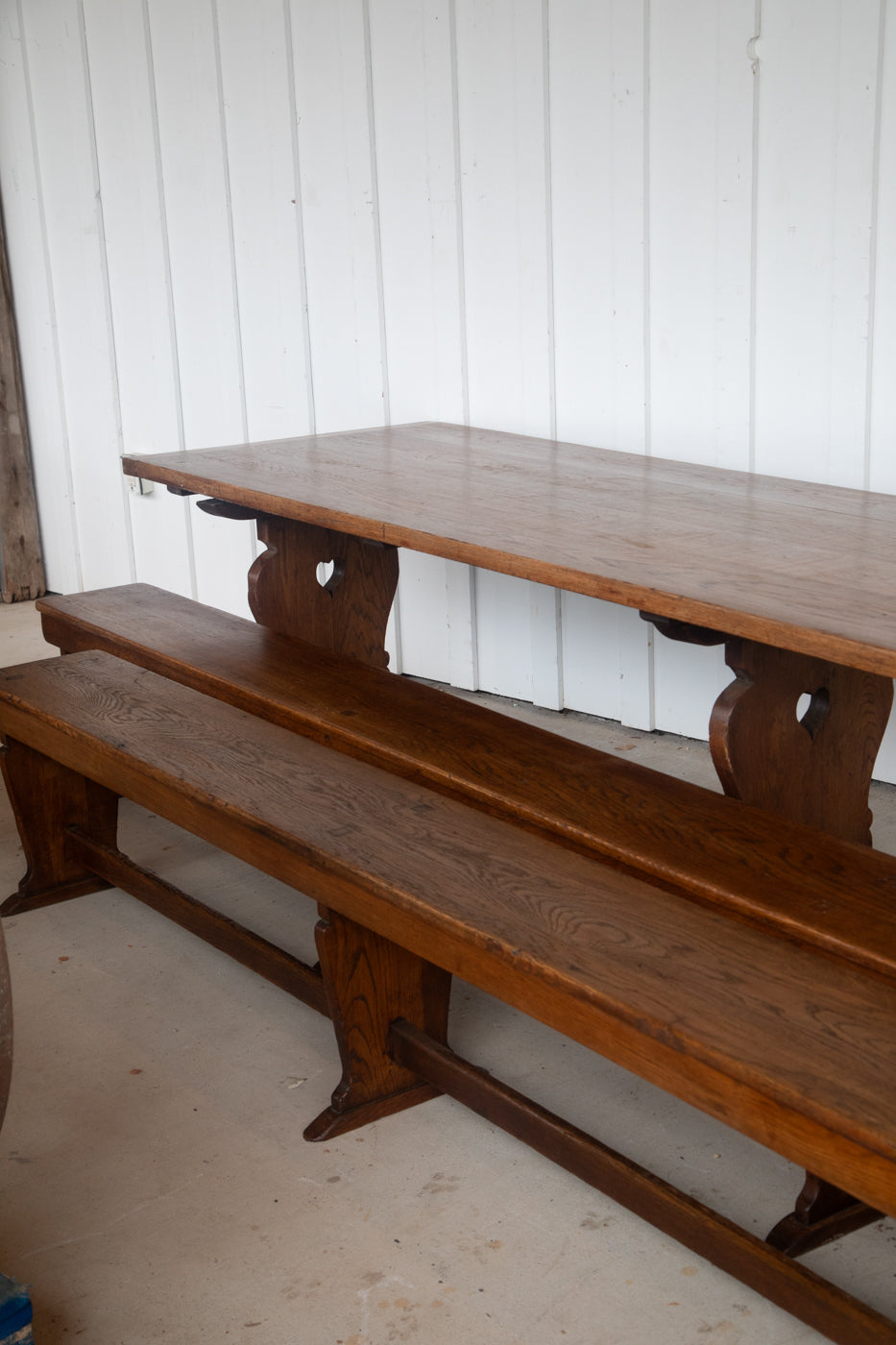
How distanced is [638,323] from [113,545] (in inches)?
102

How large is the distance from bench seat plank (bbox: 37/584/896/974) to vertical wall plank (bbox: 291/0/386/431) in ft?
4.44

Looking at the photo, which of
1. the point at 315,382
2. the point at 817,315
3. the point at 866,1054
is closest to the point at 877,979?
the point at 866,1054

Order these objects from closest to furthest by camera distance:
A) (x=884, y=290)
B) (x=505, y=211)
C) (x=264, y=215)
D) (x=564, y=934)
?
(x=564, y=934) < (x=884, y=290) < (x=505, y=211) < (x=264, y=215)

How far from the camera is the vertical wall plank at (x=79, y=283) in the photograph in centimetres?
470

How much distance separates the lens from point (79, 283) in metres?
4.91

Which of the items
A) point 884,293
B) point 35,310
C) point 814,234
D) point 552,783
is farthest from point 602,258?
point 35,310

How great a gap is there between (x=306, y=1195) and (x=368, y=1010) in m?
0.27

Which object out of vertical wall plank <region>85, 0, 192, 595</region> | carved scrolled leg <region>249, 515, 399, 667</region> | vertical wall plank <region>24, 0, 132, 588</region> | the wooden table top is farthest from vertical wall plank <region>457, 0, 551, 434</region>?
vertical wall plank <region>24, 0, 132, 588</region>

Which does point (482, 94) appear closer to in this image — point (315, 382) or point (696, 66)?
point (696, 66)

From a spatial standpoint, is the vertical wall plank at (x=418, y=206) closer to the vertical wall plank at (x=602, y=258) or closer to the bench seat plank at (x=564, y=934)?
the vertical wall plank at (x=602, y=258)

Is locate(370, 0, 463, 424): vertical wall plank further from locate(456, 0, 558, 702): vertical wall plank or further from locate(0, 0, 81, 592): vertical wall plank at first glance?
locate(0, 0, 81, 592): vertical wall plank

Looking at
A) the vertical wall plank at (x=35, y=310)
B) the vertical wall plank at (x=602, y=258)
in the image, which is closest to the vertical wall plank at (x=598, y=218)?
the vertical wall plank at (x=602, y=258)

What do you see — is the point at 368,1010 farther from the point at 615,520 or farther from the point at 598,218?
the point at 598,218

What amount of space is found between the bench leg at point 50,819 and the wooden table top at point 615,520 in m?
0.67
